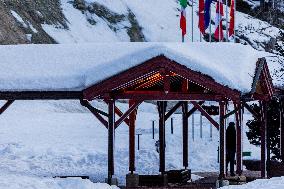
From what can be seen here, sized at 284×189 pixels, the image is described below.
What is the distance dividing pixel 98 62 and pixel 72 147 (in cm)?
972

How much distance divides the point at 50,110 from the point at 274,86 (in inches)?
888

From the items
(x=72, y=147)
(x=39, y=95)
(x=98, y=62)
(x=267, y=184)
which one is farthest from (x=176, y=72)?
(x=72, y=147)

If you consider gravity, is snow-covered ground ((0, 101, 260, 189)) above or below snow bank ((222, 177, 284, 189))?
above

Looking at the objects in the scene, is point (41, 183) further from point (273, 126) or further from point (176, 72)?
point (273, 126)

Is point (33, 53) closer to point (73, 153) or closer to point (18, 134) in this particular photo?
point (73, 153)

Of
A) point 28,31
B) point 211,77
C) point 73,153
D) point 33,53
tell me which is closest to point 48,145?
point 73,153

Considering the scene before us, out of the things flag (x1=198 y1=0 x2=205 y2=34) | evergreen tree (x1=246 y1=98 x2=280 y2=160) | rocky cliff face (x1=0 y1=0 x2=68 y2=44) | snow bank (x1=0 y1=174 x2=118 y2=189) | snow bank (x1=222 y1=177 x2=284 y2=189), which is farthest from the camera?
rocky cliff face (x1=0 y1=0 x2=68 y2=44)

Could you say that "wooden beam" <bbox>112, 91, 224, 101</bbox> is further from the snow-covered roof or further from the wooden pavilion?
the snow-covered roof

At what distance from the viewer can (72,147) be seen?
29641mm

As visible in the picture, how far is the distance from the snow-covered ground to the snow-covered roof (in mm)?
2763

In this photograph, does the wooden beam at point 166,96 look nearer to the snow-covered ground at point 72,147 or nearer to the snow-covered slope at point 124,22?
the snow-covered ground at point 72,147

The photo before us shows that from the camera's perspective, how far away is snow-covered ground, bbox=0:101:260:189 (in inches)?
954

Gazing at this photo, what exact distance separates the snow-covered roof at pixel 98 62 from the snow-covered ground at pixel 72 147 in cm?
276

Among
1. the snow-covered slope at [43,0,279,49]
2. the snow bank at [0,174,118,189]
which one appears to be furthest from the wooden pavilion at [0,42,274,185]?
the snow-covered slope at [43,0,279,49]
